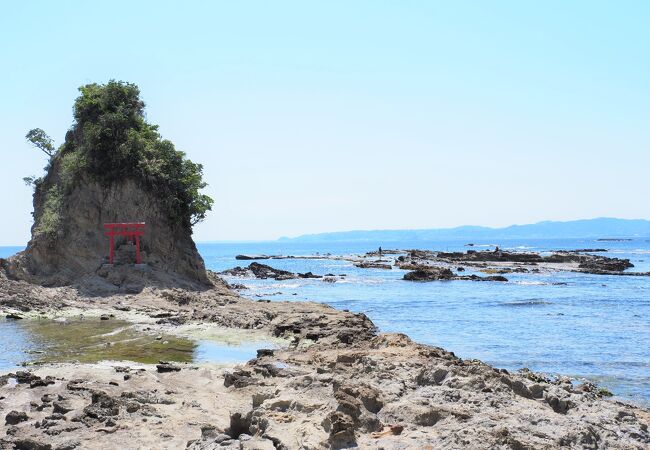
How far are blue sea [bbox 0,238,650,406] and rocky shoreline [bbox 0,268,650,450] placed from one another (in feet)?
15.6

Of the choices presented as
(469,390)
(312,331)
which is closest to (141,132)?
(312,331)

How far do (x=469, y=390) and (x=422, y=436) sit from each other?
1868mm

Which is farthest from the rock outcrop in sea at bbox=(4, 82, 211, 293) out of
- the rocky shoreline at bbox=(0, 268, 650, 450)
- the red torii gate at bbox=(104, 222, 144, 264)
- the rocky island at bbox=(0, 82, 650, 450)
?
the rocky shoreline at bbox=(0, 268, 650, 450)

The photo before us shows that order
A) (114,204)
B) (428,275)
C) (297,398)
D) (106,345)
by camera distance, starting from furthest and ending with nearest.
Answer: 1. (428,275)
2. (114,204)
3. (106,345)
4. (297,398)

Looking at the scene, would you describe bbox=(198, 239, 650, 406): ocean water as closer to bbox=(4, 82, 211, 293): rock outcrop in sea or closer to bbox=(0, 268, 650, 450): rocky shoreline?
bbox=(0, 268, 650, 450): rocky shoreline

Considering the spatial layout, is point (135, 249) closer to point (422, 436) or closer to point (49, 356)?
point (49, 356)

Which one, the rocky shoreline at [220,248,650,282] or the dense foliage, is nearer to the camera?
the dense foliage

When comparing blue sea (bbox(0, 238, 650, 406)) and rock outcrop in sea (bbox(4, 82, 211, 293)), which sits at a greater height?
rock outcrop in sea (bbox(4, 82, 211, 293))

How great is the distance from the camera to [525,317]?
3080cm

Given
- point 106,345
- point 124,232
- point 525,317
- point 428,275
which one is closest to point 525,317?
point 525,317

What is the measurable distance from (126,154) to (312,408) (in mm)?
27231

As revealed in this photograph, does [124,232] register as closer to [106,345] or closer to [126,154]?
[126,154]

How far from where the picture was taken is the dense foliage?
→ 3534cm

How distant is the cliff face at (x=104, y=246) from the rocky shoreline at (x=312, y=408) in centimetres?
1711
